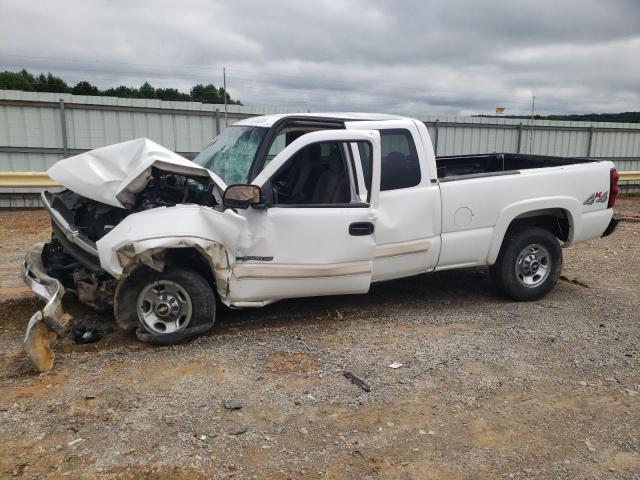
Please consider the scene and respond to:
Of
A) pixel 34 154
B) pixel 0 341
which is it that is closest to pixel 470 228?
pixel 0 341

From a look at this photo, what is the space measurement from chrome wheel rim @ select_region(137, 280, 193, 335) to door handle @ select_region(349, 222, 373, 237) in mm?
1575

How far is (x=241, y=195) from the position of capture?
A: 14.3 feet

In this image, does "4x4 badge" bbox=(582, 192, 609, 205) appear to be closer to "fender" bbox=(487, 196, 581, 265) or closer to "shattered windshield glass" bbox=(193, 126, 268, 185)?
"fender" bbox=(487, 196, 581, 265)

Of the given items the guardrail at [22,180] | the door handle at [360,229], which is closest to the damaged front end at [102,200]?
the door handle at [360,229]

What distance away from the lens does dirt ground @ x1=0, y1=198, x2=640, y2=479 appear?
3146 millimetres

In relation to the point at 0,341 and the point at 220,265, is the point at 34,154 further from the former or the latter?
the point at 220,265

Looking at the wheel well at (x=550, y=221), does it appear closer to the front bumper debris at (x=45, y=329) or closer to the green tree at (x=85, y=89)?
the front bumper debris at (x=45, y=329)

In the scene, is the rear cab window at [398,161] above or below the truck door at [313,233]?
above

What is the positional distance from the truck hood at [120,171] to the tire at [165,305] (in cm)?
73

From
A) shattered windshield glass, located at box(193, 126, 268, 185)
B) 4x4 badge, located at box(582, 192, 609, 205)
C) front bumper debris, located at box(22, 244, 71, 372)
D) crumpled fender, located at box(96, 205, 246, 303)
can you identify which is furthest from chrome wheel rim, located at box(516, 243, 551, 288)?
front bumper debris, located at box(22, 244, 71, 372)

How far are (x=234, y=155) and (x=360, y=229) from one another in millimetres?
1458

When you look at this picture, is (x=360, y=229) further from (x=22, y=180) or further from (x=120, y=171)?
(x=22, y=180)

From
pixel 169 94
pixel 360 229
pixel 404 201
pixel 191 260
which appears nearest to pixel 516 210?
pixel 404 201

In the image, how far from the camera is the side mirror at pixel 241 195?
4371mm
